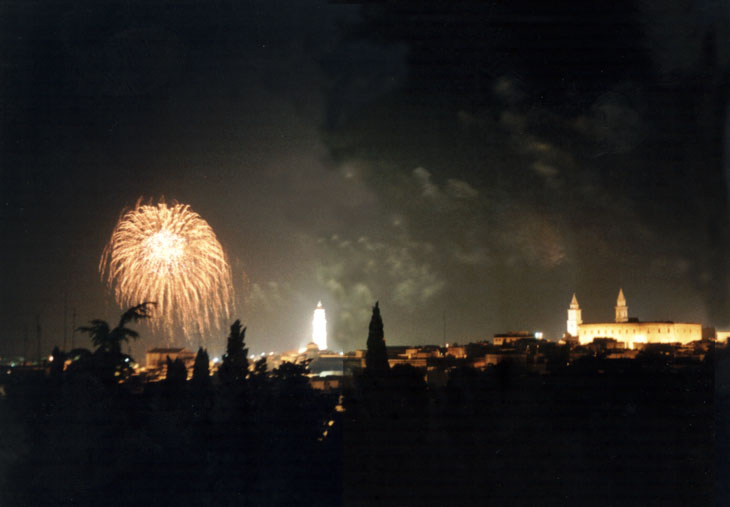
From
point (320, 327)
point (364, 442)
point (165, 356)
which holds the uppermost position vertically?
point (320, 327)

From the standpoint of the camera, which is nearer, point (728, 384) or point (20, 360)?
point (20, 360)

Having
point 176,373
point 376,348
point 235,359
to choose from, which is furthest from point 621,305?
point 176,373

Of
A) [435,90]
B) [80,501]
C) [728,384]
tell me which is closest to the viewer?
[80,501]

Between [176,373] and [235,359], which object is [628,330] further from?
[176,373]

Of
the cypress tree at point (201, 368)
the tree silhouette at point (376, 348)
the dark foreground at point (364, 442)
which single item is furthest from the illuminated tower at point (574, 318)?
the cypress tree at point (201, 368)

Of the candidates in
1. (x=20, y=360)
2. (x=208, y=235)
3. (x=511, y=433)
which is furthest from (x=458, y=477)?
(x=20, y=360)

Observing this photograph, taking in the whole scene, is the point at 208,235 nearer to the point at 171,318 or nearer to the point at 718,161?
the point at 171,318

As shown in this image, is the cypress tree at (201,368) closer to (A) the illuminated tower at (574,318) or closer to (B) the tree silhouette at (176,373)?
(B) the tree silhouette at (176,373)
